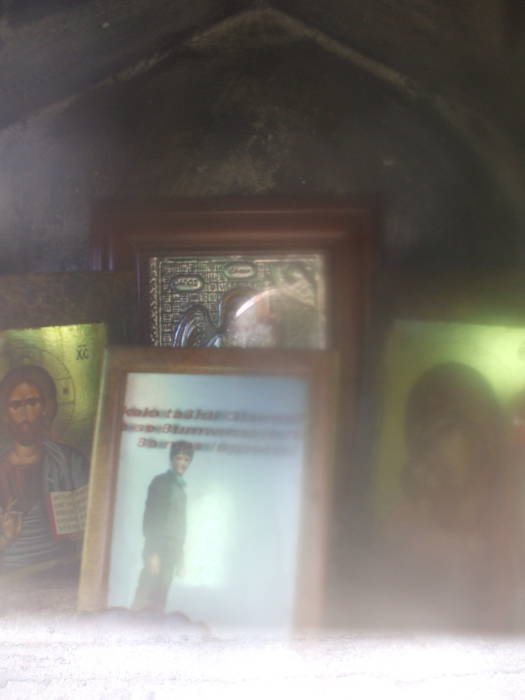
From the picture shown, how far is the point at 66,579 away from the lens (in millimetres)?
1119

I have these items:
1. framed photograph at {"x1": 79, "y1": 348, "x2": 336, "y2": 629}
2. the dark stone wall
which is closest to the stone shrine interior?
the dark stone wall

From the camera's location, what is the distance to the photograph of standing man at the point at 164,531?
3.20ft

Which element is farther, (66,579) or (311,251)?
(311,251)

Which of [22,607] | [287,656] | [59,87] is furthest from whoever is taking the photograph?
[59,87]

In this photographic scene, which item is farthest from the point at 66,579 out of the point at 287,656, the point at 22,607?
the point at 287,656

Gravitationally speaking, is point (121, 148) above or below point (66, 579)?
above

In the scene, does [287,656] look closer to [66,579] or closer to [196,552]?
[196,552]

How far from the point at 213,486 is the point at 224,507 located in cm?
4

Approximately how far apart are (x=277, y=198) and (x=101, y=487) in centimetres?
65

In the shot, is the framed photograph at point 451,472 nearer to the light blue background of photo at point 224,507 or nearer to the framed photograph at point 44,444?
the light blue background of photo at point 224,507

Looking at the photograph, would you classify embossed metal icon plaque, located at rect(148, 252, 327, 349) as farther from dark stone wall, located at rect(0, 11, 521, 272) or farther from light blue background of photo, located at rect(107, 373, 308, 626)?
light blue background of photo, located at rect(107, 373, 308, 626)

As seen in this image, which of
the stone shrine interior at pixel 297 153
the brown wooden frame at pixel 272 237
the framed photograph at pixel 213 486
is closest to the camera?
the framed photograph at pixel 213 486

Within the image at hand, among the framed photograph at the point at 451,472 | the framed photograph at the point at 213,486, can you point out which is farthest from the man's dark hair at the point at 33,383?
the framed photograph at the point at 451,472

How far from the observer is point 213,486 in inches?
39.2
